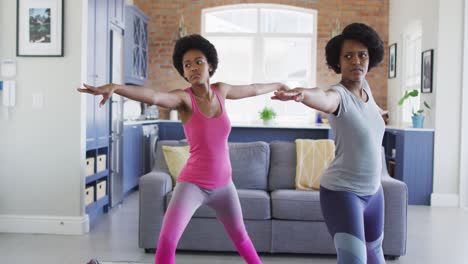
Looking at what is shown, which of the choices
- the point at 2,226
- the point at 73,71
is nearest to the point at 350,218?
the point at 73,71

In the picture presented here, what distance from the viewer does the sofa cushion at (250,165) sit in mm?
4402

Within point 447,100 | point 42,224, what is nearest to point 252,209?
point 42,224

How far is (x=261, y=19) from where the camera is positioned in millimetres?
9117

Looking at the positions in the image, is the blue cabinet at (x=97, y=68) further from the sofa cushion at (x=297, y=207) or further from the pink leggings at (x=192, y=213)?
the pink leggings at (x=192, y=213)

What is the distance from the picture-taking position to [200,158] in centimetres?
251

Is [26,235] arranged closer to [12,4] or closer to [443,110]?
[12,4]

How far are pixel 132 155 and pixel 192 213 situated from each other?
4252mm

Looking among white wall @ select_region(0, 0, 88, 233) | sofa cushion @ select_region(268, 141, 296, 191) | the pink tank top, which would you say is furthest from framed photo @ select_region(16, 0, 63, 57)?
the pink tank top

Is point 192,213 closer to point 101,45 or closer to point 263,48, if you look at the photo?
point 101,45

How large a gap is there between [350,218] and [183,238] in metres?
2.26

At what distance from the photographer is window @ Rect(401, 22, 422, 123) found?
7.35m

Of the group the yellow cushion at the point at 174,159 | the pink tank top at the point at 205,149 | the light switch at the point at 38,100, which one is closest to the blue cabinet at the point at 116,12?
the light switch at the point at 38,100

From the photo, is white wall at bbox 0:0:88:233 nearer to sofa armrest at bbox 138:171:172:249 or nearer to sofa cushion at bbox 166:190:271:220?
sofa armrest at bbox 138:171:172:249

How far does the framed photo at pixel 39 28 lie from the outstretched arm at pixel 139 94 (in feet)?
7.87
